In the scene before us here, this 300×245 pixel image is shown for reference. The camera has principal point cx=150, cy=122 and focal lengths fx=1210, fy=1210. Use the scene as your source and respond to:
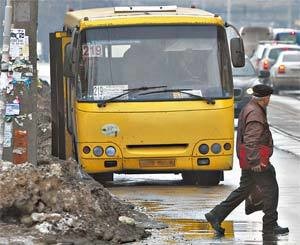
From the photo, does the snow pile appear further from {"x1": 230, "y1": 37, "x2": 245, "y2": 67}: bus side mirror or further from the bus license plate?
{"x1": 230, "y1": 37, "x2": 245, "y2": 67}: bus side mirror

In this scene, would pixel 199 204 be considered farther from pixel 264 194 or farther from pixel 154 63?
pixel 154 63

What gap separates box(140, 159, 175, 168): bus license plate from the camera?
1634cm

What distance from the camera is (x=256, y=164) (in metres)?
12.1

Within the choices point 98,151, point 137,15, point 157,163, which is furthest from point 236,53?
point 98,151

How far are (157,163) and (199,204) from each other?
1857mm

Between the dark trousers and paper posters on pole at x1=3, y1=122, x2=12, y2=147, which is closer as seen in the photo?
the dark trousers

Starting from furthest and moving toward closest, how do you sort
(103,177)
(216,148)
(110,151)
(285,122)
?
(285,122) → (103,177) → (216,148) → (110,151)

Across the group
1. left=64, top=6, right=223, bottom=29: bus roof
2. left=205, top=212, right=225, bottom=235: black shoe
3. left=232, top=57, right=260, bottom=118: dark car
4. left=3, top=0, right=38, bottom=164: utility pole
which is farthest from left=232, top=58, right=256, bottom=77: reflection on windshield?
left=205, top=212, right=225, bottom=235: black shoe

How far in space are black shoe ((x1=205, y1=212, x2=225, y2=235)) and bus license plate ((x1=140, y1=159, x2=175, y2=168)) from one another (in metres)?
4.09

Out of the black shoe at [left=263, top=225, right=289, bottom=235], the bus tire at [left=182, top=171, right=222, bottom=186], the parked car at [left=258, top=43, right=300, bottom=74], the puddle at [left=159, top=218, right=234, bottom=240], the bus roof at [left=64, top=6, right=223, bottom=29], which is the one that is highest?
the bus roof at [left=64, top=6, right=223, bottom=29]

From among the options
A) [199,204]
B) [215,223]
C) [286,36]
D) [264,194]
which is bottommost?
[286,36]

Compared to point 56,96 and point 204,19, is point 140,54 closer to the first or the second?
point 204,19

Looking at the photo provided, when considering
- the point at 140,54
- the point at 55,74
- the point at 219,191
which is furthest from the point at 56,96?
the point at 219,191

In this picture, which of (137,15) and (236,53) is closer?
(236,53)
